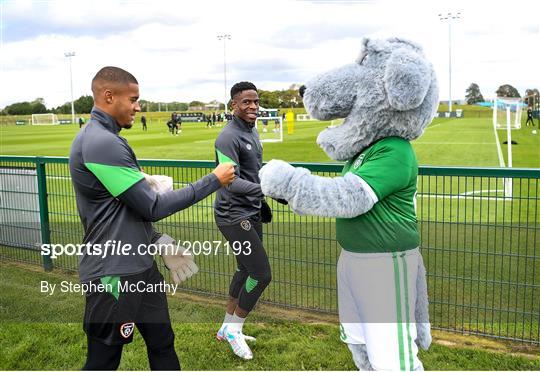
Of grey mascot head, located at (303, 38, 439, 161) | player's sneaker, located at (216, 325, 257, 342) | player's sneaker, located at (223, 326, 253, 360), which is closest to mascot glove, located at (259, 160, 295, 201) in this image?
grey mascot head, located at (303, 38, 439, 161)

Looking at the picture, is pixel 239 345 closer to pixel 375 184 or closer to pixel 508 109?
pixel 375 184

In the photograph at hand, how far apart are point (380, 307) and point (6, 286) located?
4823 millimetres

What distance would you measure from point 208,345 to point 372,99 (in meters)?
2.74

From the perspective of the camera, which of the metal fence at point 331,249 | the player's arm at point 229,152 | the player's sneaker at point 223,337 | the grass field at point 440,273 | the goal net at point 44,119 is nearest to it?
the player's arm at point 229,152

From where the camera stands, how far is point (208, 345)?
4.41 metres

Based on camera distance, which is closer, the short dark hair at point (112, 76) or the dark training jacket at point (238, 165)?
the short dark hair at point (112, 76)

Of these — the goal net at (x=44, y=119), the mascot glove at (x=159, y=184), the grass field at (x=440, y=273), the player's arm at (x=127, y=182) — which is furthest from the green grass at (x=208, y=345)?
the goal net at (x=44, y=119)

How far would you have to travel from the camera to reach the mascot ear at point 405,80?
2.40 m

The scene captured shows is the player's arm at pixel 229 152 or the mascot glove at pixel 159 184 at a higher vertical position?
the player's arm at pixel 229 152

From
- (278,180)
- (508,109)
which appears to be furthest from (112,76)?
(508,109)

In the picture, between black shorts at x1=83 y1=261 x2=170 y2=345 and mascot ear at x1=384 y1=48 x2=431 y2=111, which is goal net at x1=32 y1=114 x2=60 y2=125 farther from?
mascot ear at x1=384 y1=48 x2=431 y2=111

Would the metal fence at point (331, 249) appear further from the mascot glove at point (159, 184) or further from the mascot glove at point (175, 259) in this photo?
the mascot glove at point (159, 184)

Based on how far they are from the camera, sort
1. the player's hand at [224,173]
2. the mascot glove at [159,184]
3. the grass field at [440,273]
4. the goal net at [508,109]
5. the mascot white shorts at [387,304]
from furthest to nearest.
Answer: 1. the goal net at [508,109]
2. the grass field at [440,273]
3. the mascot glove at [159,184]
4. the player's hand at [224,173]
5. the mascot white shorts at [387,304]

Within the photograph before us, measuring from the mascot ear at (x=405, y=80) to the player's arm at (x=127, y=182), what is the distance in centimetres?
116
